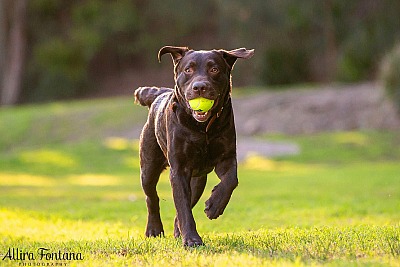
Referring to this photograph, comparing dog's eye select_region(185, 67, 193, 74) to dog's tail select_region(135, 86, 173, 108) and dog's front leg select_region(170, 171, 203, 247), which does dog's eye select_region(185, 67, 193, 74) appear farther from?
dog's tail select_region(135, 86, 173, 108)

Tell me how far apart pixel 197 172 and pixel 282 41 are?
35423 mm

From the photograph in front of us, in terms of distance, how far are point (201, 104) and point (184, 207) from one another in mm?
1080

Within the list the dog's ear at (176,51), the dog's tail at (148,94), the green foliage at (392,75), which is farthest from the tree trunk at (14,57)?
the dog's ear at (176,51)

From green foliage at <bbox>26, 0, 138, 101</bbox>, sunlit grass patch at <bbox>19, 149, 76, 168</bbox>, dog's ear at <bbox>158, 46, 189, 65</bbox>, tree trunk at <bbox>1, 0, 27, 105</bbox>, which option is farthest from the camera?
green foliage at <bbox>26, 0, 138, 101</bbox>

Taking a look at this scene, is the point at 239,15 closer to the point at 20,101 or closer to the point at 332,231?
the point at 20,101

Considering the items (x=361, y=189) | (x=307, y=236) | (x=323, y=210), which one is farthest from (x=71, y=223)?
(x=361, y=189)

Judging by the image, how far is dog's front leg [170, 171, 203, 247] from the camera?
8375 mm

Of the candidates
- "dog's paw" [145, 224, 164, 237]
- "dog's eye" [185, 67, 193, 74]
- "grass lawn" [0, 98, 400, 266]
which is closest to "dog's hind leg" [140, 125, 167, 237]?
"dog's paw" [145, 224, 164, 237]

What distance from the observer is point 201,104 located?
832cm

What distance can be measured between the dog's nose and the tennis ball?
0.30 feet

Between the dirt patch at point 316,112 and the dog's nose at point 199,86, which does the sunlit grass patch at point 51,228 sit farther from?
the dirt patch at point 316,112

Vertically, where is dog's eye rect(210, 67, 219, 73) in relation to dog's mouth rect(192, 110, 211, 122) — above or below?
above

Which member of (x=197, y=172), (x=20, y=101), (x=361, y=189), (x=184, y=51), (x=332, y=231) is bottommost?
(x=20, y=101)

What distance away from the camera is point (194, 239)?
8320 mm
